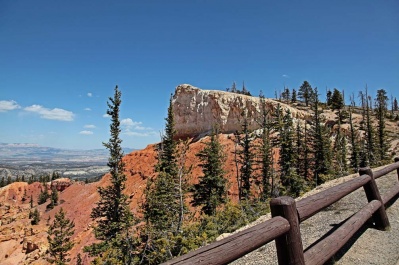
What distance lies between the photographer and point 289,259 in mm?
2504

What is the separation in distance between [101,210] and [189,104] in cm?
3870

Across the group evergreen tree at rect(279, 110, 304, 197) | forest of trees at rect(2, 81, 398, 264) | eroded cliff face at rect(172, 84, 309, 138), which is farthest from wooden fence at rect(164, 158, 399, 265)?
eroded cliff face at rect(172, 84, 309, 138)

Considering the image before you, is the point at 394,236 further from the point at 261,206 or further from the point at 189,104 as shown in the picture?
the point at 189,104

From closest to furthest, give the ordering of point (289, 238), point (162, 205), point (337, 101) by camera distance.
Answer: point (289, 238) → point (162, 205) → point (337, 101)

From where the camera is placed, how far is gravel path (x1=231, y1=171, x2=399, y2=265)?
13.4ft

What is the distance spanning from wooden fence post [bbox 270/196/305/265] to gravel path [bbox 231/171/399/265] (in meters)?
2.00

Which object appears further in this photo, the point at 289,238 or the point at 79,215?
the point at 79,215

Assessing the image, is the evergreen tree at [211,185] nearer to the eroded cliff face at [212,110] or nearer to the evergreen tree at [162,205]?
the evergreen tree at [162,205]

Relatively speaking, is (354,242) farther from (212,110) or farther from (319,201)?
(212,110)

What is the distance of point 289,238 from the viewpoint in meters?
2.50

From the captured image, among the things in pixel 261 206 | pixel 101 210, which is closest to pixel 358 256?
pixel 261 206

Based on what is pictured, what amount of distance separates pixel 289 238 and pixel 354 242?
3.09 m

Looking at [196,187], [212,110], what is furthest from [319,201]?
[212,110]

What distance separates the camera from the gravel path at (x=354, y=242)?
4.09 m
